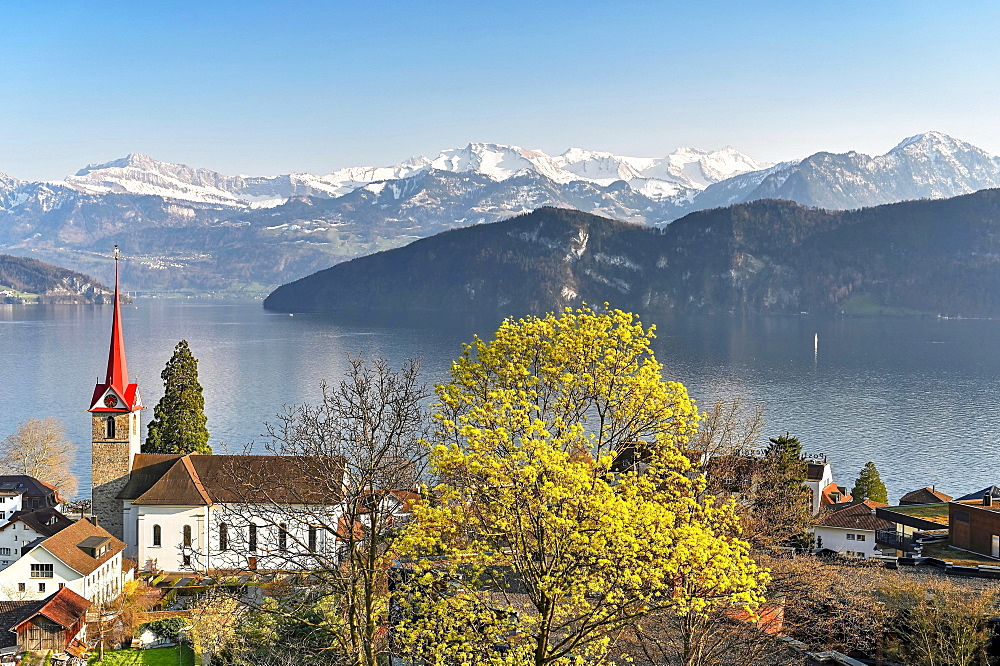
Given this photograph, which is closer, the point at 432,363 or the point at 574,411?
the point at 574,411

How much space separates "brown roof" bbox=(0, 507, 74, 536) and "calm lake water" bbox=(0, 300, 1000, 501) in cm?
979

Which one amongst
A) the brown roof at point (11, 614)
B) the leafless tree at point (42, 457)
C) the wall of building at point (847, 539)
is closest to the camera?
the brown roof at point (11, 614)

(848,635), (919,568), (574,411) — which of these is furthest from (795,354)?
(574,411)

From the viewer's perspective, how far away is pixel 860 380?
129m

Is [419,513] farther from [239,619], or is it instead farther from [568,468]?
[239,619]

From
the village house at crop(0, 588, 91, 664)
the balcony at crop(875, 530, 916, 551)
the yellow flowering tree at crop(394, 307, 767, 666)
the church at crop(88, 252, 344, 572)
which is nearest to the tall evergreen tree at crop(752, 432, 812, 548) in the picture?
the balcony at crop(875, 530, 916, 551)

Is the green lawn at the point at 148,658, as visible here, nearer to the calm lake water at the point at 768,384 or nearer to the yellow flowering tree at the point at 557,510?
the calm lake water at the point at 768,384

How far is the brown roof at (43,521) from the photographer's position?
159 feet

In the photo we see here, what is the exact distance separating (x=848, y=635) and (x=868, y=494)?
121ft

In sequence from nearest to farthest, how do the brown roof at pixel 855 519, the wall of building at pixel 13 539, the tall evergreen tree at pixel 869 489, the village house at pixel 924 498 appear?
the brown roof at pixel 855 519 < the wall of building at pixel 13 539 < the village house at pixel 924 498 < the tall evergreen tree at pixel 869 489

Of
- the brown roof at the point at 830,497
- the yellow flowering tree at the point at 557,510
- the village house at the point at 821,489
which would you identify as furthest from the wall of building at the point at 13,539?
the brown roof at the point at 830,497

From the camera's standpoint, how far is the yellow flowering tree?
12680mm

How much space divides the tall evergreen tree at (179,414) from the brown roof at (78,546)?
7.60m

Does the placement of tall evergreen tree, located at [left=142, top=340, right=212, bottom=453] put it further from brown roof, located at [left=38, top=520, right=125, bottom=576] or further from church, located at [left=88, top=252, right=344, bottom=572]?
brown roof, located at [left=38, top=520, right=125, bottom=576]
